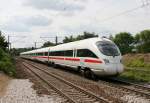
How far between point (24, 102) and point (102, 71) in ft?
24.1

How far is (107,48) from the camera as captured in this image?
18.5 m

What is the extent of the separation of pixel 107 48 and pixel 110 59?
3.37ft

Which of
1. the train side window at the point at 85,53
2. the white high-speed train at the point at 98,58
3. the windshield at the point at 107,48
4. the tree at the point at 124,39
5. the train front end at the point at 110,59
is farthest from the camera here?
the tree at the point at 124,39

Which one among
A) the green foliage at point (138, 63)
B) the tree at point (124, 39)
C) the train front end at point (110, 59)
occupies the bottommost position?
the green foliage at point (138, 63)

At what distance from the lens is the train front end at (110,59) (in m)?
17.5

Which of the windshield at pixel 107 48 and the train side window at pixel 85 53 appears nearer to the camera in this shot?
the windshield at pixel 107 48

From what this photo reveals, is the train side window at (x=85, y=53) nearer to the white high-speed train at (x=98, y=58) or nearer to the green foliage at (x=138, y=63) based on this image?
the white high-speed train at (x=98, y=58)

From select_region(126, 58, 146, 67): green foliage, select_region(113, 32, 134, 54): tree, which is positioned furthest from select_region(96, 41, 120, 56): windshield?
select_region(113, 32, 134, 54): tree

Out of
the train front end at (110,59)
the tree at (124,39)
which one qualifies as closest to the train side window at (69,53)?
the train front end at (110,59)

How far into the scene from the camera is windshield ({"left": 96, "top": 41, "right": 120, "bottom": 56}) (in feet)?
59.6

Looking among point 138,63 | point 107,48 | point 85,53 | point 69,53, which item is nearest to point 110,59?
point 107,48

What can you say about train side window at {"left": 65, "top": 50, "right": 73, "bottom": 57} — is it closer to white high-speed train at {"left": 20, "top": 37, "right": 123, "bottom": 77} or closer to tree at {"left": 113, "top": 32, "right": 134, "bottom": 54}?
white high-speed train at {"left": 20, "top": 37, "right": 123, "bottom": 77}

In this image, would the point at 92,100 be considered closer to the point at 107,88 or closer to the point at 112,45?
the point at 107,88

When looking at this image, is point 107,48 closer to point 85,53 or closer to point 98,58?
Result: point 98,58
